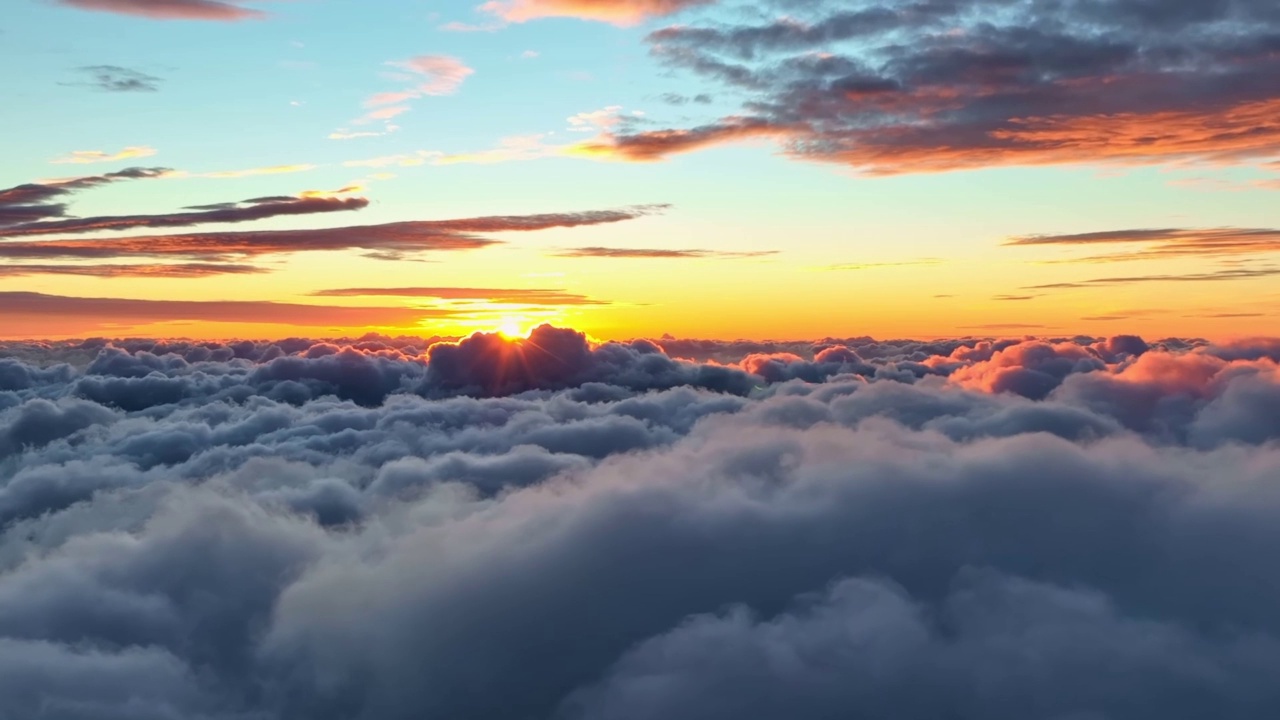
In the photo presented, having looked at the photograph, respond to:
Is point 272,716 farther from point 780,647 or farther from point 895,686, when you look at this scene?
point 895,686

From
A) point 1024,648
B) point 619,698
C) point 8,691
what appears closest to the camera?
point 8,691

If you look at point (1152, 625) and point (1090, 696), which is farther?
point (1152, 625)

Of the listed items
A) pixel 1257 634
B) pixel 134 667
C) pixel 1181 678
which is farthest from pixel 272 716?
pixel 1257 634

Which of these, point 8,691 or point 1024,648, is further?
point 1024,648

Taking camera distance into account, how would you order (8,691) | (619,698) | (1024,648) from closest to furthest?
(8,691)
(1024,648)
(619,698)

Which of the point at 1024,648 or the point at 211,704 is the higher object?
the point at 1024,648

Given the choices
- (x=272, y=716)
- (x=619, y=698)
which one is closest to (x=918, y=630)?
(x=619, y=698)

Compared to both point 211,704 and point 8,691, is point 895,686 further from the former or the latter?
point 8,691
